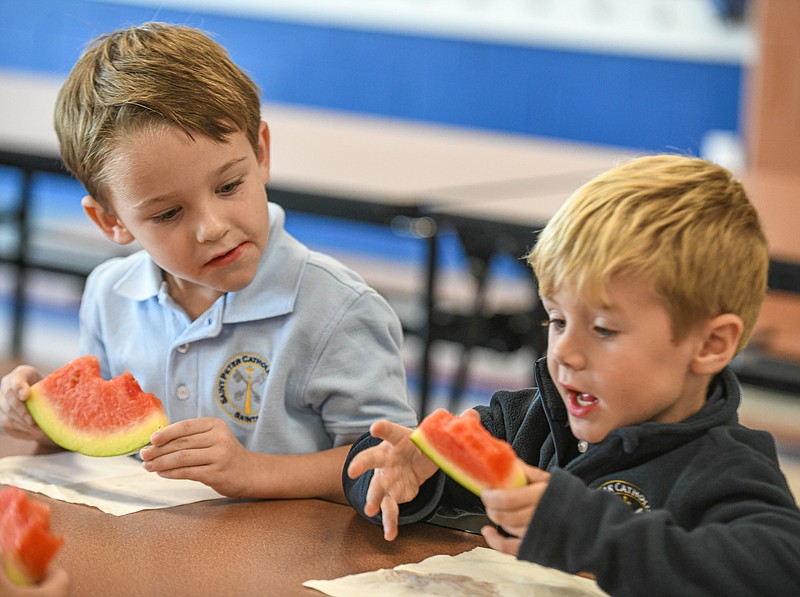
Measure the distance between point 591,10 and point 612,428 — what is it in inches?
223

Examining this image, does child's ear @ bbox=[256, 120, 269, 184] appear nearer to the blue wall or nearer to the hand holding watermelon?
the hand holding watermelon

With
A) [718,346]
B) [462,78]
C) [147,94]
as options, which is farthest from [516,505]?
[462,78]

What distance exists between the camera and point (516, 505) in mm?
1080

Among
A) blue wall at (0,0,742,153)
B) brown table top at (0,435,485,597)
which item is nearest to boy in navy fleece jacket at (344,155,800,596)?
brown table top at (0,435,485,597)

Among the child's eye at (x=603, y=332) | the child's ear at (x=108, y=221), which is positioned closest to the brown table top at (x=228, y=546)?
the child's eye at (x=603, y=332)

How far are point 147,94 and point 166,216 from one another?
0.17 metres

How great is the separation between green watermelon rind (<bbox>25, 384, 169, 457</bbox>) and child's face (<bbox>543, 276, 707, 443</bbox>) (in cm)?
56

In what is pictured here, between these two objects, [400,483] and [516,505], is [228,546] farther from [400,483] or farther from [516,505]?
[516,505]

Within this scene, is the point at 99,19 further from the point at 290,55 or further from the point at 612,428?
the point at 612,428

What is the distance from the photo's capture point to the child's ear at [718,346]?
119 cm

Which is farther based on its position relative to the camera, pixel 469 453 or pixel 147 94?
pixel 147 94

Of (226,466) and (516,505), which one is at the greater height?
(516,505)

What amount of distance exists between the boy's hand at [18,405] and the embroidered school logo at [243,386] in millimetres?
262

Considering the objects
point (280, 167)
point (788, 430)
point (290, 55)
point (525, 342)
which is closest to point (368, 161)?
point (280, 167)
